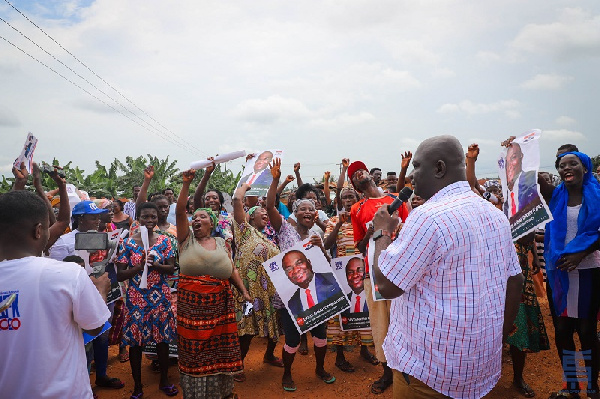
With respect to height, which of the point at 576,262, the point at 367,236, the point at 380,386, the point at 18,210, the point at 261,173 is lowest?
the point at 380,386

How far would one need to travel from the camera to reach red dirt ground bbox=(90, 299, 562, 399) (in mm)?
4488

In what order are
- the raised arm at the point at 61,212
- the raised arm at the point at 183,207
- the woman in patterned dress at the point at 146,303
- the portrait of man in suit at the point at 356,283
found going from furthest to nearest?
the portrait of man in suit at the point at 356,283 < the woman in patterned dress at the point at 146,303 < the raised arm at the point at 183,207 < the raised arm at the point at 61,212

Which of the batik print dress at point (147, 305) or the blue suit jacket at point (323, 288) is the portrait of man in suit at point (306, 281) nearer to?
the blue suit jacket at point (323, 288)

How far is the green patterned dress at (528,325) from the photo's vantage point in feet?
13.7

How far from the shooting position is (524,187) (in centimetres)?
362

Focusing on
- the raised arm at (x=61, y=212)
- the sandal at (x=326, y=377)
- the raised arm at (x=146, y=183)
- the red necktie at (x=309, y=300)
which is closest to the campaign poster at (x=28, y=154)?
the raised arm at (x=61, y=212)

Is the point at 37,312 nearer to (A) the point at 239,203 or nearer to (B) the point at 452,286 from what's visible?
→ (B) the point at 452,286

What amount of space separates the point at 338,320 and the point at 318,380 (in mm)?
777

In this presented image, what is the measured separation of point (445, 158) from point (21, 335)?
7.38 ft

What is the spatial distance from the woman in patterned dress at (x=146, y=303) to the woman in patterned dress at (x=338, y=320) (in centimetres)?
200

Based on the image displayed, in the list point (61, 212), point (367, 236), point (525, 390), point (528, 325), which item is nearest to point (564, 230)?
point (528, 325)

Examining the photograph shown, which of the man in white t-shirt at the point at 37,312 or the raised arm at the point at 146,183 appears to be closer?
the man in white t-shirt at the point at 37,312

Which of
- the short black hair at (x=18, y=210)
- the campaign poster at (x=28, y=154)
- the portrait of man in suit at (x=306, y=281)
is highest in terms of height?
the campaign poster at (x=28, y=154)

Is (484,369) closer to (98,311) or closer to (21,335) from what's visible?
(98,311)
